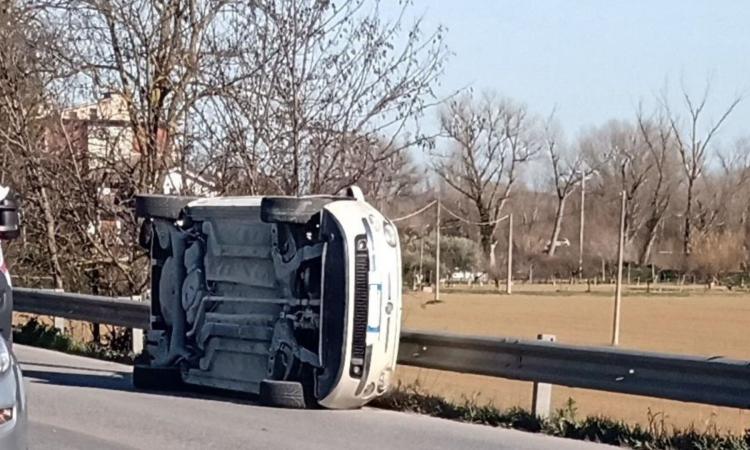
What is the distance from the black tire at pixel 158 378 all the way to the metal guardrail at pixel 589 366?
2.17 m

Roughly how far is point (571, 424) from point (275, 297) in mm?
2943

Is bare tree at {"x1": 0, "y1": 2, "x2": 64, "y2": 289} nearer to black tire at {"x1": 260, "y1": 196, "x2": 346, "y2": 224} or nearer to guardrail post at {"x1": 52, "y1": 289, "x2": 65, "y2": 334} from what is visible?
guardrail post at {"x1": 52, "y1": 289, "x2": 65, "y2": 334}

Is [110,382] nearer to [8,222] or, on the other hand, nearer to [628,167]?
[8,222]

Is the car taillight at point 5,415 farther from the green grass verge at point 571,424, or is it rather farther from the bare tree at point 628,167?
the bare tree at point 628,167

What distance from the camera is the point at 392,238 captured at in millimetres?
11312

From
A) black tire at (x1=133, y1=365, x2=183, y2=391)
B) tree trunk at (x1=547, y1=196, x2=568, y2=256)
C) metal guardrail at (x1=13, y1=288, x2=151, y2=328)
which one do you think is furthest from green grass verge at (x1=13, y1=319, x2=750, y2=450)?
tree trunk at (x1=547, y1=196, x2=568, y2=256)

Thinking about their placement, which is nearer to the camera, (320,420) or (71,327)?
(320,420)

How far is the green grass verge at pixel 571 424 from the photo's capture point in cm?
962

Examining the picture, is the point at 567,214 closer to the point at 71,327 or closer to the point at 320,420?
the point at 71,327

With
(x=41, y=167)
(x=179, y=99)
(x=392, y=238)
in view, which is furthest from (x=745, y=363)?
(x=41, y=167)

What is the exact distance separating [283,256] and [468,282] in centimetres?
8120

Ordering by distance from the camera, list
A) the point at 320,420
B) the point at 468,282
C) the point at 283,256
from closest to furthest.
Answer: the point at 320,420
the point at 283,256
the point at 468,282

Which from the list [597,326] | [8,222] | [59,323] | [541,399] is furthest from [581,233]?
[8,222]

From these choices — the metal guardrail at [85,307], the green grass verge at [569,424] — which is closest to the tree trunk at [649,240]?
the metal guardrail at [85,307]
